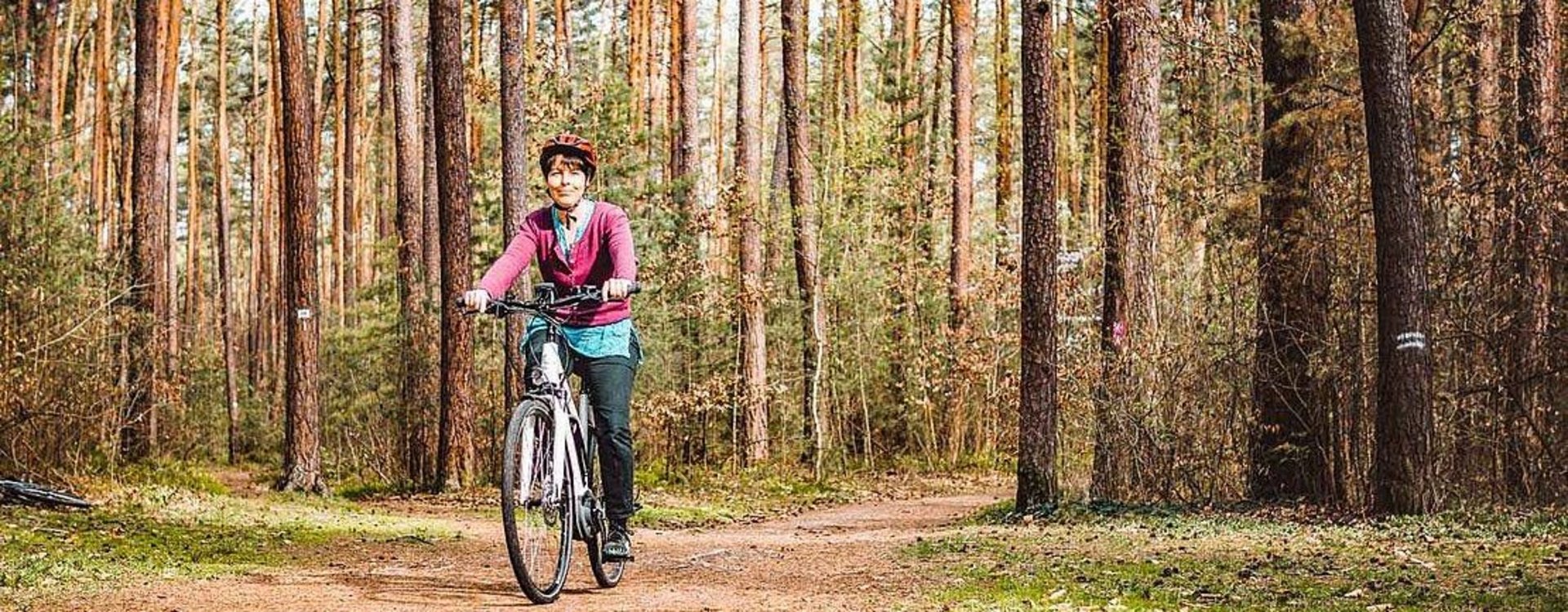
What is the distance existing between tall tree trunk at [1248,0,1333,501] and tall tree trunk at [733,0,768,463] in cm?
906

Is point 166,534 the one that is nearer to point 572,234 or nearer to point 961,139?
point 572,234

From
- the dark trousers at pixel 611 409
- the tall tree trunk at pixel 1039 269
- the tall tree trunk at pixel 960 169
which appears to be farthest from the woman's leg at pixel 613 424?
the tall tree trunk at pixel 960 169

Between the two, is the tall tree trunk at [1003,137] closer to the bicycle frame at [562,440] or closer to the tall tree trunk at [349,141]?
the tall tree trunk at [349,141]

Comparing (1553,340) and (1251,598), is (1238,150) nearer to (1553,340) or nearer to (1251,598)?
(1553,340)

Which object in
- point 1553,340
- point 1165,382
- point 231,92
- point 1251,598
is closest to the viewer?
point 1251,598

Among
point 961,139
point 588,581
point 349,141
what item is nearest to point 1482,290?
point 588,581

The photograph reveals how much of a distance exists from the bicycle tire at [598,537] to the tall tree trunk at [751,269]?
1289 centimetres

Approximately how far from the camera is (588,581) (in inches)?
310

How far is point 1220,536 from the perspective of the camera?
1002cm

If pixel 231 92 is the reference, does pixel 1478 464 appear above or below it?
below

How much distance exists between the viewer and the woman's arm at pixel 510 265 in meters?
6.83

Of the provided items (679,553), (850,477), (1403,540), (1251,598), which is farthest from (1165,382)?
(850,477)

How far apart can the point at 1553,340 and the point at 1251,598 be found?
584 cm

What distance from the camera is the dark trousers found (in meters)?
Result: 7.18
